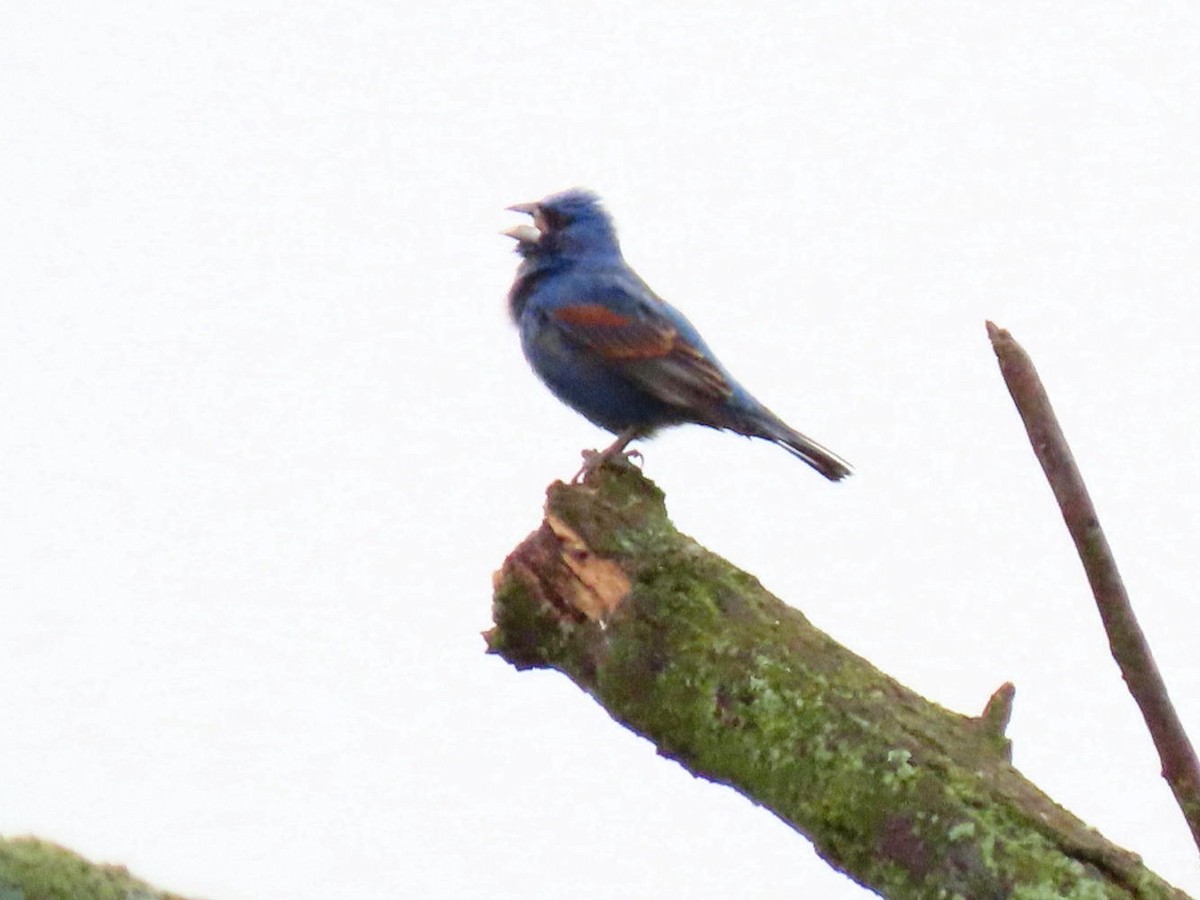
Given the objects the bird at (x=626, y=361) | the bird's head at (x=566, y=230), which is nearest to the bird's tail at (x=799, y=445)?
the bird at (x=626, y=361)

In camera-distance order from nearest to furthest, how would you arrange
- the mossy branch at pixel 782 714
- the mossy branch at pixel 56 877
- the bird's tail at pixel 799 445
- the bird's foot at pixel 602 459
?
the mossy branch at pixel 782 714 → the mossy branch at pixel 56 877 → the bird's foot at pixel 602 459 → the bird's tail at pixel 799 445

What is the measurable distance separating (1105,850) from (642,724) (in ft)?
3.66

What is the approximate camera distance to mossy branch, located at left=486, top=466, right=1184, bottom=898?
319 centimetres

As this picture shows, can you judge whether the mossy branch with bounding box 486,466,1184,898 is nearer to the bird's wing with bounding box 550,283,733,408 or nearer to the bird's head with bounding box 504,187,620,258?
the bird's wing with bounding box 550,283,733,408

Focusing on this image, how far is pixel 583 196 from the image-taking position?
25.3 ft

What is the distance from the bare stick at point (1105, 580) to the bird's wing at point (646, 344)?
12.5 ft

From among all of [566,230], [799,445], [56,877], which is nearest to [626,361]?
[799,445]

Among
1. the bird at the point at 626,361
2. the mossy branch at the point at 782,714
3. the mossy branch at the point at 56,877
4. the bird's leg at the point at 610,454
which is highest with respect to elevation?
the bird at the point at 626,361

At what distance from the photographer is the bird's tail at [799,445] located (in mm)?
6758

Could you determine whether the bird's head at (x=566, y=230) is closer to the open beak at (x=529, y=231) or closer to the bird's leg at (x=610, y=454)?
the open beak at (x=529, y=231)

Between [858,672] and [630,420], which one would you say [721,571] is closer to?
[858,672]

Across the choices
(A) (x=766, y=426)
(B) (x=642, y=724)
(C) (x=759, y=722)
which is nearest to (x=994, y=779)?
(C) (x=759, y=722)

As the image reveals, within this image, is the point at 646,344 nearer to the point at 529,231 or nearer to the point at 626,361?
the point at 626,361

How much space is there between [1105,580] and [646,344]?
4.05 metres
